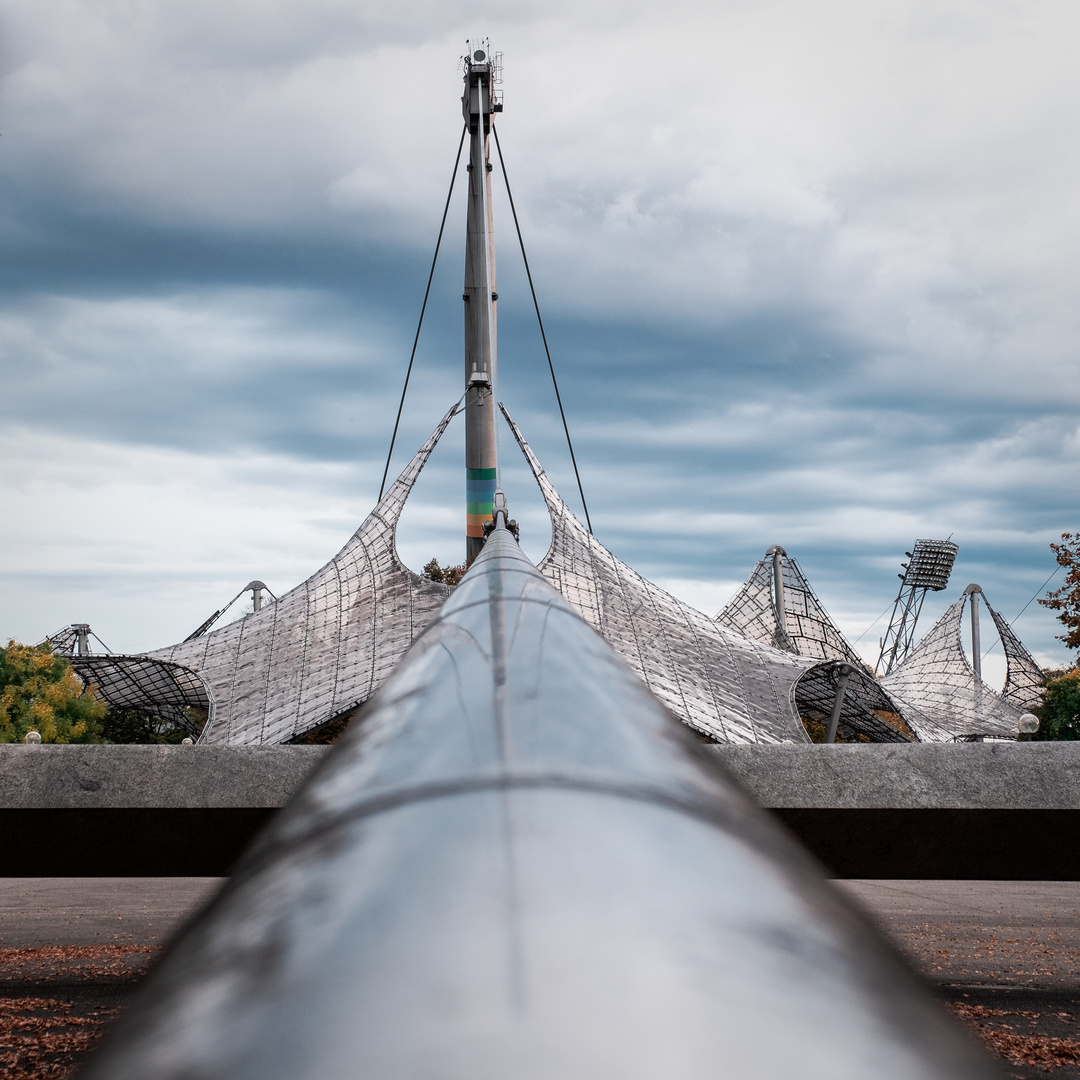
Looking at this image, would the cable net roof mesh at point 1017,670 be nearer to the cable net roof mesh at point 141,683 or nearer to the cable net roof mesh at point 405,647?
the cable net roof mesh at point 405,647

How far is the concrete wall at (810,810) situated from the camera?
187 inches

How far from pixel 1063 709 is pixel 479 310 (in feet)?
78.9

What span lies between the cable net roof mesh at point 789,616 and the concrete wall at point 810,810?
3227 cm

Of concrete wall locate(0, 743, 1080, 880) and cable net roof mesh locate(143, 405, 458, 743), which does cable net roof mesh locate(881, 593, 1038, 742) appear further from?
concrete wall locate(0, 743, 1080, 880)

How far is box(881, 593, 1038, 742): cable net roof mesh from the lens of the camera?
3903cm

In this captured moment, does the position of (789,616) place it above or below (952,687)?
above

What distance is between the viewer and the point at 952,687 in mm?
41812

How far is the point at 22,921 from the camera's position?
7.88 metres

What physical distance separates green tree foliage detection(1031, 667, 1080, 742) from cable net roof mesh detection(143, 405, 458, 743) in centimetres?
2191

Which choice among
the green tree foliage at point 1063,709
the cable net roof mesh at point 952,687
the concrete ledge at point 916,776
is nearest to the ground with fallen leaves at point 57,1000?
the concrete ledge at point 916,776

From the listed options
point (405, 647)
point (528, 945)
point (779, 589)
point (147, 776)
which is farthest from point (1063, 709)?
point (528, 945)

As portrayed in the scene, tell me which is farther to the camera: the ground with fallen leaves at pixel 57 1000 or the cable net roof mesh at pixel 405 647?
the cable net roof mesh at pixel 405 647

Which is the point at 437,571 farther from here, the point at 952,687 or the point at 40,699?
the point at 952,687

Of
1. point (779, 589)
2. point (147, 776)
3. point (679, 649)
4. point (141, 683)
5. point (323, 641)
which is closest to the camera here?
point (147, 776)
